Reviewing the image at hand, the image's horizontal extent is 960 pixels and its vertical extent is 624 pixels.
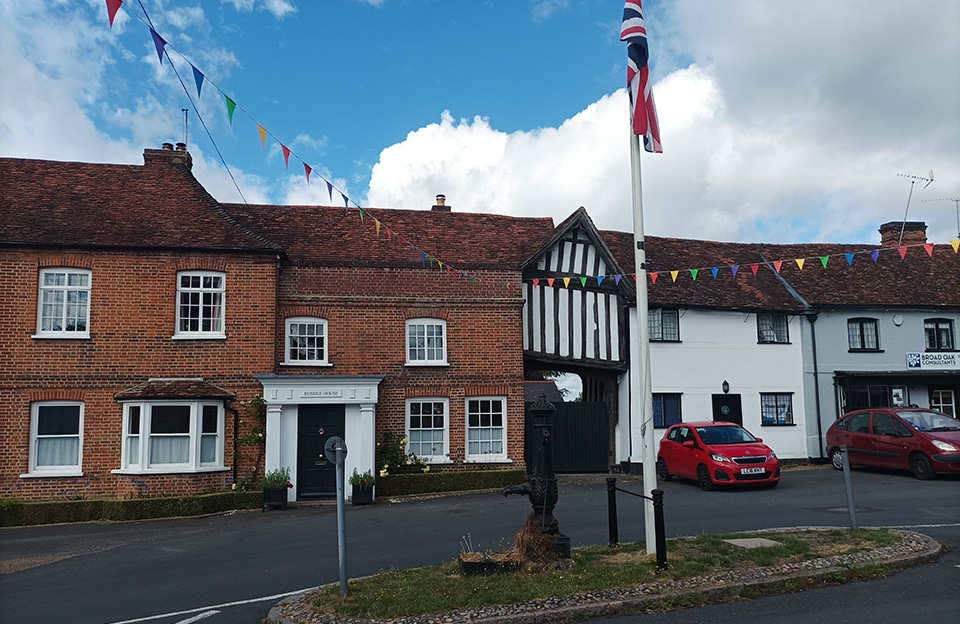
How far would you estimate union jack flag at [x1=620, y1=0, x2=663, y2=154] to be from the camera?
9.06 m

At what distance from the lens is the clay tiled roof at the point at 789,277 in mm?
23094

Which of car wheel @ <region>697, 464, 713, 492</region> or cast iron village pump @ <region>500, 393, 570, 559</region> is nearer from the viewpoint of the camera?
cast iron village pump @ <region>500, 393, 570, 559</region>

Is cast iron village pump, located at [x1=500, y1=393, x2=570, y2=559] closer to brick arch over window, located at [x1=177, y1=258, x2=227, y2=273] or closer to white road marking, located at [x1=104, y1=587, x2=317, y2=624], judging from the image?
white road marking, located at [x1=104, y1=587, x2=317, y2=624]

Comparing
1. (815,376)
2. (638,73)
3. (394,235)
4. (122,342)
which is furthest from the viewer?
(815,376)

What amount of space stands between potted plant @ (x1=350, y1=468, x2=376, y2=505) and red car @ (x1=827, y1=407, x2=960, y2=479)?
36.9 ft

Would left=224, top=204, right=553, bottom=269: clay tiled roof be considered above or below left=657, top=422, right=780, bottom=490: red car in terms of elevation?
above

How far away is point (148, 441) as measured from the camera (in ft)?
53.3

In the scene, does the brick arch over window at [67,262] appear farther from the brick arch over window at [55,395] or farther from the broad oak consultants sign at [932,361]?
the broad oak consultants sign at [932,361]

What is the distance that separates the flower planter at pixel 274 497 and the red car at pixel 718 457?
360 inches

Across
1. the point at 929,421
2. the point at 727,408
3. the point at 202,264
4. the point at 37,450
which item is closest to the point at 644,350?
the point at 202,264

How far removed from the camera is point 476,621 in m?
6.75

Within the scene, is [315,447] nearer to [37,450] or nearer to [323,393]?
[323,393]

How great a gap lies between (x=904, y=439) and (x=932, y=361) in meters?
8.20

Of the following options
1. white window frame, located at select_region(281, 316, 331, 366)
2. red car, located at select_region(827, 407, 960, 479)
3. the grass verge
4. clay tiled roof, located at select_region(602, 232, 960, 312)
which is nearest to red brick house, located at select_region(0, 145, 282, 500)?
white window frame, located at select_region(281, 316, 331, 366)
